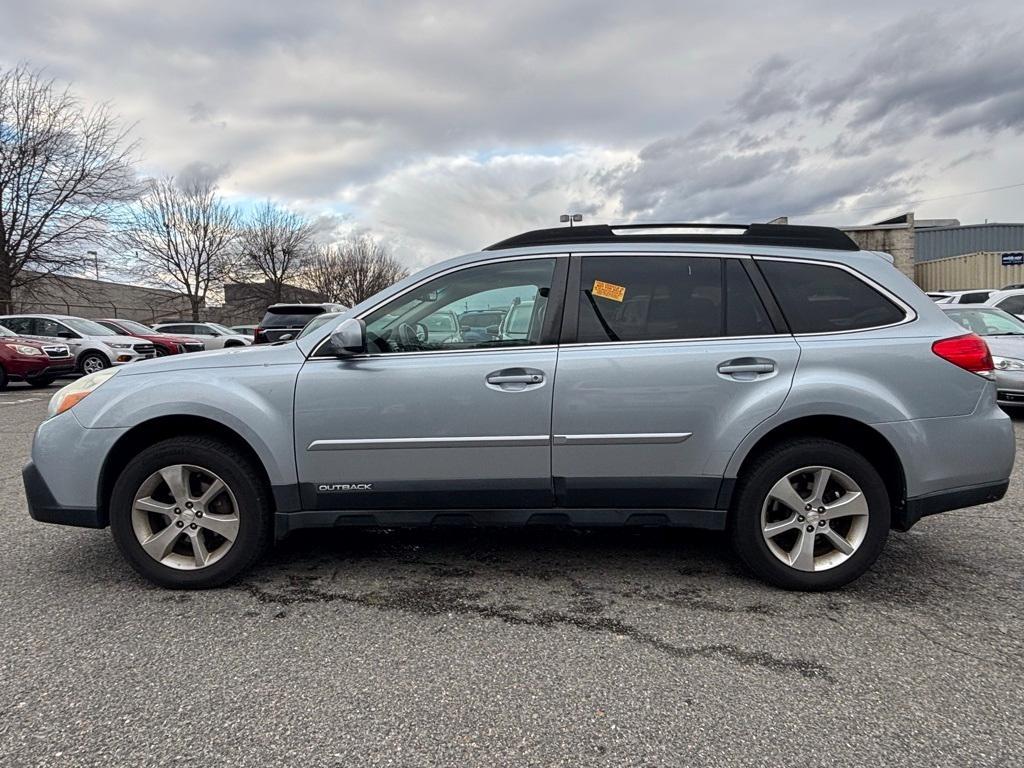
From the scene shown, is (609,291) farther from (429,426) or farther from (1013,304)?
(1013,304)

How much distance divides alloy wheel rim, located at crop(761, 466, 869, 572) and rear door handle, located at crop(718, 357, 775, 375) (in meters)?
0.52

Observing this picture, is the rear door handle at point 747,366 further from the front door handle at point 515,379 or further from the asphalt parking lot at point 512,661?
the asphalt parking lot at point 512,661

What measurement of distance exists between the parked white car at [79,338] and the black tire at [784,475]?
14.9 metres

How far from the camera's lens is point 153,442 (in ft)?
11.1

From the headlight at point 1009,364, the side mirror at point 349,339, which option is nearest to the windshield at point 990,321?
the headlight at point 1009,364

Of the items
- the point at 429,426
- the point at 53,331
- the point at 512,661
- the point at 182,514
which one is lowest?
the point at 512,661

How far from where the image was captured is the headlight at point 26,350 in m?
13.1

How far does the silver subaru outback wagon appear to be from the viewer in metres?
3.15

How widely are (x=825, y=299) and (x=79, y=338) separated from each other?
53.8 ft

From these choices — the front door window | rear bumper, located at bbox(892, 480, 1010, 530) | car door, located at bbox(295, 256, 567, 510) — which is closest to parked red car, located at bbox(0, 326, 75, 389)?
car door, located at bbox(295, 256, 567, 510)

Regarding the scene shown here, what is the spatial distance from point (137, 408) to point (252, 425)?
60 cm

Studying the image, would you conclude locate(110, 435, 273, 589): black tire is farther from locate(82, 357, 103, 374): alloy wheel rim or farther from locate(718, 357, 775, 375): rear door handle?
locate(82, 357, 103, 374): alloy wheel rim

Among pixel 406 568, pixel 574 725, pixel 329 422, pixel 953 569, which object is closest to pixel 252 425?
pixel 329 422

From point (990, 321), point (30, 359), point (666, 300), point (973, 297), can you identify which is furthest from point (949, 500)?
point (30, 359)
